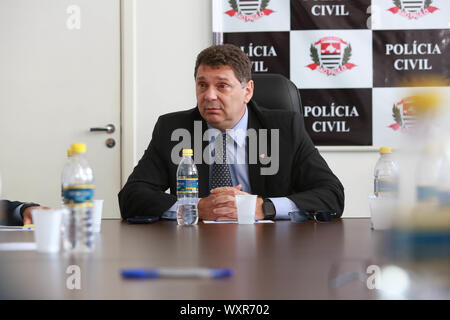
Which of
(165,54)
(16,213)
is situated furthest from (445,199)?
(165,54)

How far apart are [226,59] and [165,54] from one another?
40.0 inches

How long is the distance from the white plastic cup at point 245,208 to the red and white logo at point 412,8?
1928 mm

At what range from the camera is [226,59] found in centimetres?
202

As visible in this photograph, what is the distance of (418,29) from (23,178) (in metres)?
2.41

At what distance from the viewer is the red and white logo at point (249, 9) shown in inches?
114

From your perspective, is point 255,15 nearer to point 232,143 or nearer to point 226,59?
point 226,59

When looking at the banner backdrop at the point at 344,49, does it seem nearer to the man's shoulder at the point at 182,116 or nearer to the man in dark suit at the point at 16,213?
the man's shoulder at the point at 182,116

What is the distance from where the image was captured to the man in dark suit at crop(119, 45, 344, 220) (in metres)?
1.95

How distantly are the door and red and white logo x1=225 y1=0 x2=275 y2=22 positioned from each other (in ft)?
2.22

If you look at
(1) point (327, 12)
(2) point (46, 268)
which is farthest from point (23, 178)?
(2) point (46, 268)

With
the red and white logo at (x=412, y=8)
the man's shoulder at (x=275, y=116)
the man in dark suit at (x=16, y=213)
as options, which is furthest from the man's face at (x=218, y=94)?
the red and white logo at (x=412, y=8)

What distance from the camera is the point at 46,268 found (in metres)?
0.75

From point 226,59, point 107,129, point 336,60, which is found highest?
point 336,60

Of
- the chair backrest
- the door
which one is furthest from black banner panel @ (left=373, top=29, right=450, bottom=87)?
the door
